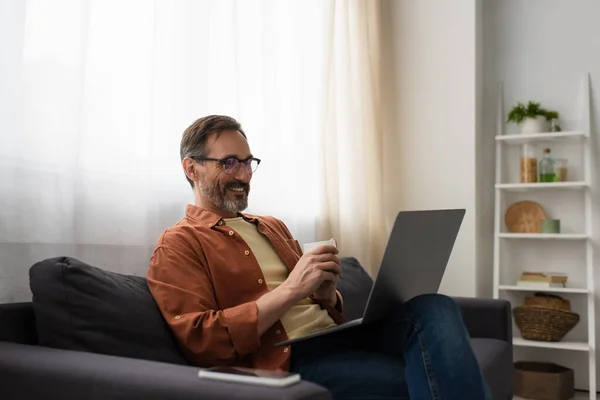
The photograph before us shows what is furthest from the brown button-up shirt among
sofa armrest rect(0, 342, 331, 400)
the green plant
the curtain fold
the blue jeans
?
the green plant

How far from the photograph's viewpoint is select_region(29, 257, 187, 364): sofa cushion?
1.50m

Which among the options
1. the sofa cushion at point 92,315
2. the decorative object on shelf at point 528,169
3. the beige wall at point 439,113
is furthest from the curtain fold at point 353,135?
the sofa cushion at point 92,315

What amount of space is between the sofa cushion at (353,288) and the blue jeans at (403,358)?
2.39 feet

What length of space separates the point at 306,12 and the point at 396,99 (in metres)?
0.92

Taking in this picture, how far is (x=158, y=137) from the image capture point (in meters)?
2.27

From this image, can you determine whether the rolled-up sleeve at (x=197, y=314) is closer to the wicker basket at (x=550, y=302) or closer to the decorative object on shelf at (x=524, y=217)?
the wicker basket at (x=550, y=302)

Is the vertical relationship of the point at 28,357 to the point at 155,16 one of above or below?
below

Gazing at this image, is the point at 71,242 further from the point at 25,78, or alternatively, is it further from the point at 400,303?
the point at 400,303

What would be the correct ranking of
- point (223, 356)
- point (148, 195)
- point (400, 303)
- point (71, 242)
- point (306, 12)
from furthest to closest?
point (306, 12), point (148, 195), point (71, 242), point (400, 303), point (223, 356)

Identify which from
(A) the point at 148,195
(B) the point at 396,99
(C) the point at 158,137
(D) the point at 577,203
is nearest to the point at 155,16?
(C) the point at 158,137

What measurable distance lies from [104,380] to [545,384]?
278 centimetres

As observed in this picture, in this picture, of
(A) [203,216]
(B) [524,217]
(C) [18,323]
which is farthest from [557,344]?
(C) [18,323]

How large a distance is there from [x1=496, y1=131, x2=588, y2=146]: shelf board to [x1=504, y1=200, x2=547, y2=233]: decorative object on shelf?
365 millimetres

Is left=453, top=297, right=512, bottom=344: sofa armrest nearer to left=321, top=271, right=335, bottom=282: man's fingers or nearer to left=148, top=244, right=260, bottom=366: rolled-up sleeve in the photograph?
left=321, top=271, right=335, bottom=282: man's fingers
